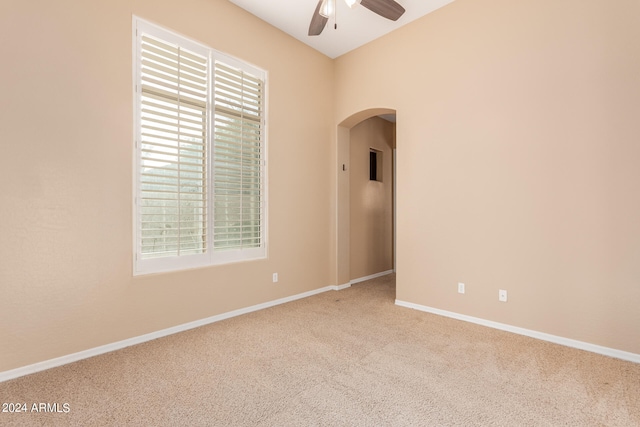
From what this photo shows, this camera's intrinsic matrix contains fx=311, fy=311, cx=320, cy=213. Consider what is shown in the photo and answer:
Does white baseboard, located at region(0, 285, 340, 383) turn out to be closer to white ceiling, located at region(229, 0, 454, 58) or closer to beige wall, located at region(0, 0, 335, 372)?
beige wall, located at region(0, 0, 335, 372)

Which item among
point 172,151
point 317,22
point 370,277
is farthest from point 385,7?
point 370,277

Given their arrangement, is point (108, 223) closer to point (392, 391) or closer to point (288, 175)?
point (288, 175)

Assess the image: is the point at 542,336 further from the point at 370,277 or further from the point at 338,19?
the point at 338,19

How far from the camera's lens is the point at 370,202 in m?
5.41

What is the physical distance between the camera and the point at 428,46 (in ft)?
11.8

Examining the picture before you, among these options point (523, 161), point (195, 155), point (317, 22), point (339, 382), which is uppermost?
point (317, 22)

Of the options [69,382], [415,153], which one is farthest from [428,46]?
[69,382]

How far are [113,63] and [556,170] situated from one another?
391 centimetres

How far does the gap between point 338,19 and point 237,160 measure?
202 cm

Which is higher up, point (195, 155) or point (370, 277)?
point (195, 155)

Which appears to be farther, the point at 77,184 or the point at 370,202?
the point at 370,202

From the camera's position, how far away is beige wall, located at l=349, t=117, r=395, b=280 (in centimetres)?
506

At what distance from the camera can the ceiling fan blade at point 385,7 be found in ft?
8.59

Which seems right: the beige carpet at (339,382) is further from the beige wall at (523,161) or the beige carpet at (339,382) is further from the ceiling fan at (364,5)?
the ceiling fan at (364,5)
